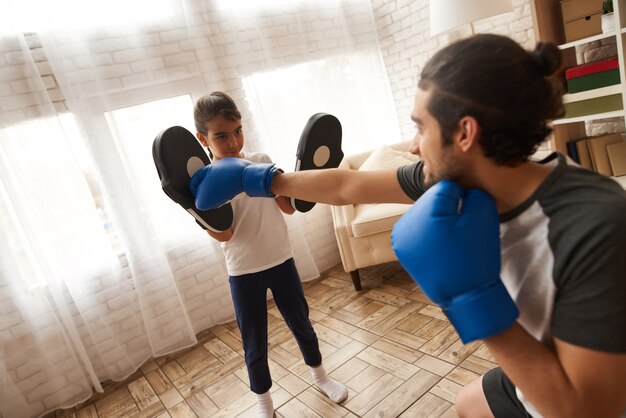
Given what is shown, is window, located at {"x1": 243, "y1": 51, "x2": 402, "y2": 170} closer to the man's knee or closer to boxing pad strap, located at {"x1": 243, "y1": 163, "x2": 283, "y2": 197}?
boxing pad strap, located at {"x1": 243, "y1": 163, "x2": 283, "y2": 197}

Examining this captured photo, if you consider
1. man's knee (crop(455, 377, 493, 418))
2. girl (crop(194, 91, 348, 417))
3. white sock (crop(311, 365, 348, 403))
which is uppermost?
girl (crop(194, 91, 348, 417))

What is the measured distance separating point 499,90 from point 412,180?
435 mm

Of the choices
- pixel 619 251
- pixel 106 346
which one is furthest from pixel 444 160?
pixel 106 346

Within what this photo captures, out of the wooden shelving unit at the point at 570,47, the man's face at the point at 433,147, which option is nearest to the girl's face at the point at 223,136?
the man's face at the point at 433,147

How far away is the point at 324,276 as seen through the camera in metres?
3.13

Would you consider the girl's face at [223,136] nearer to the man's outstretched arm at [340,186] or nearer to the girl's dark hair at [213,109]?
the girl's dark hair at [213,109]

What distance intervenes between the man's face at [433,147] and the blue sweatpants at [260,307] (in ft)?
3.14

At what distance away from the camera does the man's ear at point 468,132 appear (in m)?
0.68

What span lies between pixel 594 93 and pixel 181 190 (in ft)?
7.01

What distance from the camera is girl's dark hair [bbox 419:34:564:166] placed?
0.66 metres

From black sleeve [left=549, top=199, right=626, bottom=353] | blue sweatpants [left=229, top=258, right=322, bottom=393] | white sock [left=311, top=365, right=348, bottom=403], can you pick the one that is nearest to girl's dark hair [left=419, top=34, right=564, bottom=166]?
black sleeve [left=549, top=199, right=626, bottom=353]

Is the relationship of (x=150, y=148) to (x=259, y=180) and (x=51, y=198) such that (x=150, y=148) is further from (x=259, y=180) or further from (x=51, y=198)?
(x=259, y=180)

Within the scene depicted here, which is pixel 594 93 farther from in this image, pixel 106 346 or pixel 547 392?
pixel 106 346

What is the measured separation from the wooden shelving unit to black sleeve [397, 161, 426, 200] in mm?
1239
